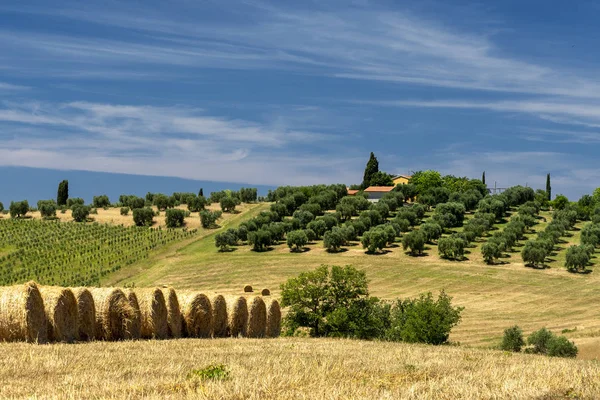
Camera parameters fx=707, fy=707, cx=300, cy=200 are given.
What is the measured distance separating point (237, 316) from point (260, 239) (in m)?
90.5

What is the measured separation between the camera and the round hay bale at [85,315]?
25.4 meters

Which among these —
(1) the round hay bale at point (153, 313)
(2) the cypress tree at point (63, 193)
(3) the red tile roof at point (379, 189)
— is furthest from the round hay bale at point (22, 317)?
(3) the red tile roof at point (379, 189)

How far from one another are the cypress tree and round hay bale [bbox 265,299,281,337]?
13924 centimetres

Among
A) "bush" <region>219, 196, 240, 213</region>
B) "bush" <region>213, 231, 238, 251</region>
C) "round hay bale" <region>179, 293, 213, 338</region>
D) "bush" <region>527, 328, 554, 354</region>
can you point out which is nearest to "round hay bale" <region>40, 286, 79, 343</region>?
"round hay bale" <region>179, 293, 213, 338</region>

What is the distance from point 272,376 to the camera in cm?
1495

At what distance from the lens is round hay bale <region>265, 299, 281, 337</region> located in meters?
36.6

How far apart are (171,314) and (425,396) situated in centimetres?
1819

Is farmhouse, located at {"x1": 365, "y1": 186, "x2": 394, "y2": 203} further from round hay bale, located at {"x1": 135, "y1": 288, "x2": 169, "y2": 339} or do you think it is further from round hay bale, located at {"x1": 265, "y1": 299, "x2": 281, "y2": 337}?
round hay bale, located at {"x1": 135, "y1": 288, "x2": 169, "y2": 339}

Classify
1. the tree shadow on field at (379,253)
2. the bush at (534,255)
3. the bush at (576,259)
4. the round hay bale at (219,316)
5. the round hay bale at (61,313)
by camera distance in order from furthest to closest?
the tree shadow on field at (379,253)
the bush at (534,255)
the bush at (576,259)
the round hay bale at (219,316)
the round hay bale at (61,313)

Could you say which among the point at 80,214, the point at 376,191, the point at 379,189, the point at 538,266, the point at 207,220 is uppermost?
the point at 379,189

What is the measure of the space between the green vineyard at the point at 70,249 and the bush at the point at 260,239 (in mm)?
15967

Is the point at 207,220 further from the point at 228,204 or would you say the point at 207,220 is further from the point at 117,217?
the point at 117,217

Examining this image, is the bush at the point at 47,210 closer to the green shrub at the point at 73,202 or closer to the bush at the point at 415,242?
the green shrub at the point at 73,202

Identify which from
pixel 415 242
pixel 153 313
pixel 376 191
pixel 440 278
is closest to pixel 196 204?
pixel 376 191
